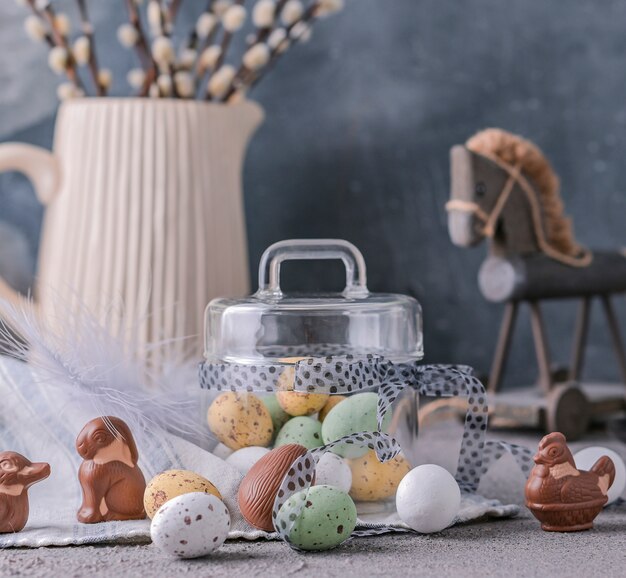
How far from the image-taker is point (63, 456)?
0.80m

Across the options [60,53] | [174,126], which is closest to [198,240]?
[174,126]

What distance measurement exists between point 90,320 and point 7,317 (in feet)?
0.23

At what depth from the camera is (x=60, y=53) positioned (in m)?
1.17

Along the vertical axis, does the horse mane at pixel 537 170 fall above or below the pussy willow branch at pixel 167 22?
below

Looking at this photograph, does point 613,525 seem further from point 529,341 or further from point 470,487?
point 529,341

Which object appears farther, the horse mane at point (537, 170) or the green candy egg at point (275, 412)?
the horse mane at point (537, 170)

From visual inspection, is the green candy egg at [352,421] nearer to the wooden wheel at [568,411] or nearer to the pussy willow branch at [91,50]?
the wooden wheel at [568,411]

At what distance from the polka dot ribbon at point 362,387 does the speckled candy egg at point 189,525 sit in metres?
0.05

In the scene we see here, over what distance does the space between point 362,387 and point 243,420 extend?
0.10 metres

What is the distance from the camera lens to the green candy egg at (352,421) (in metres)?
0.75

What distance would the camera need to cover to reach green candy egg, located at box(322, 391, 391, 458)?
0.75m

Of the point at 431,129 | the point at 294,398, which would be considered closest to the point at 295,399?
the point at 294,398

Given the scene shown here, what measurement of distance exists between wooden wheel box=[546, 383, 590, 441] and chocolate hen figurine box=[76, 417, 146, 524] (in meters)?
0.57

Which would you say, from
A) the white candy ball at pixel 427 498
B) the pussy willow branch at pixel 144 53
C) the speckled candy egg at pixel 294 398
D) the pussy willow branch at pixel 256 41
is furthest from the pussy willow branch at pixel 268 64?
the white candy ball at pixel 427 498
